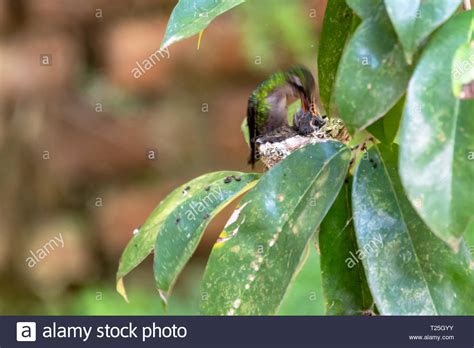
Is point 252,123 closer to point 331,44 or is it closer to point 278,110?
point 278,110

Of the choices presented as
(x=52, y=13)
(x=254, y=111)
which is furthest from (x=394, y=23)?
(x=52, y=13)

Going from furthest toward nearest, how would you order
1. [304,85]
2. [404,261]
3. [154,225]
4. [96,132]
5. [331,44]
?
[96,132] → [304,85] → [154,225] → [331,44] → [404,261]

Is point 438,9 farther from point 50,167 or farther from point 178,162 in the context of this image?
point 50,167

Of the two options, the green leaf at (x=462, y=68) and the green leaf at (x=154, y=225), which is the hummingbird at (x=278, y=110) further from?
the green leaf at (x=462, y=68)

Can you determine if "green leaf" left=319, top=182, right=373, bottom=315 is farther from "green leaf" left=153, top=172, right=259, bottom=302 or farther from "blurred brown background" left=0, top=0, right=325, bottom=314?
"blurred brown background" left=0, top=0, right=325, bottom=314

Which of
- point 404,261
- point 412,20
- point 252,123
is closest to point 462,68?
point 412,20

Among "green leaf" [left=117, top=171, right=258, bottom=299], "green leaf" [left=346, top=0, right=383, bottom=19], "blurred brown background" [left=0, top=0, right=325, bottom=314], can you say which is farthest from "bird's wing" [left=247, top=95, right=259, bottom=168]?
"blurred brown background" [left=0, top=0, right=325, bottom=314]
